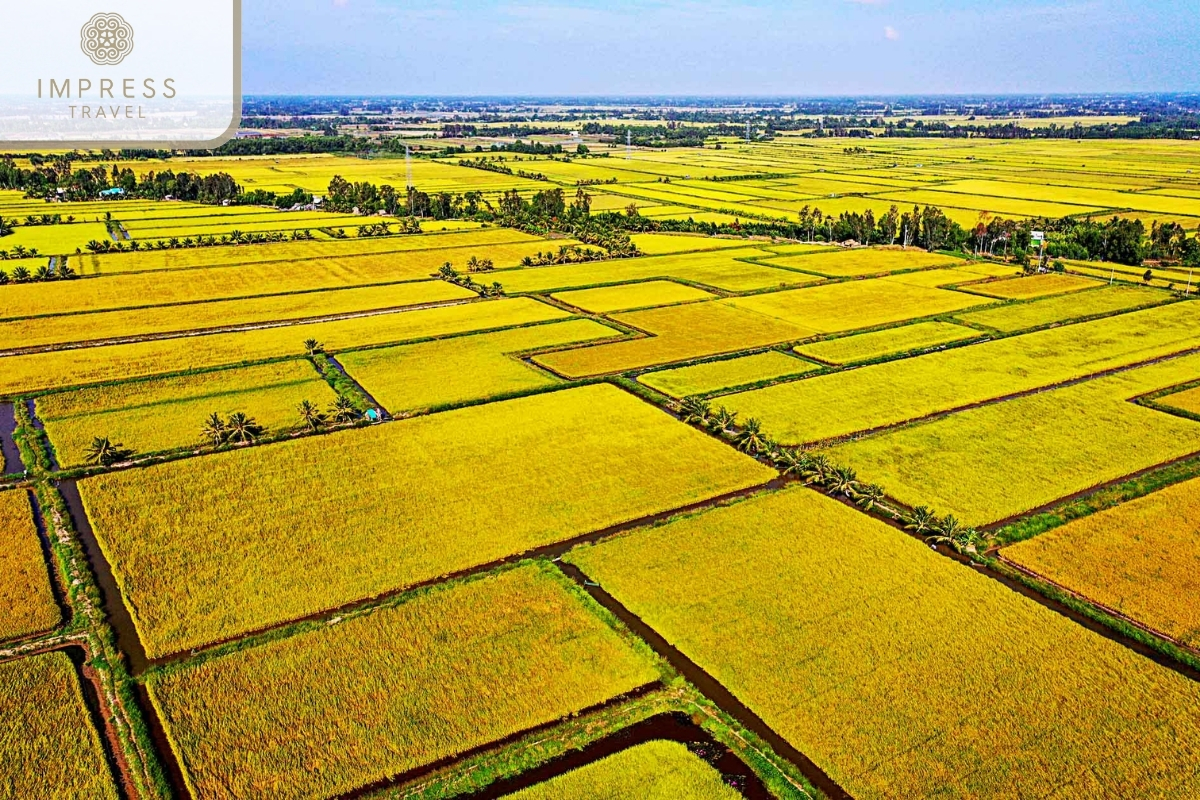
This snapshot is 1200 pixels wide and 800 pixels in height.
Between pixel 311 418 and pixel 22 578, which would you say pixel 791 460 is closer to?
pixel 311 418

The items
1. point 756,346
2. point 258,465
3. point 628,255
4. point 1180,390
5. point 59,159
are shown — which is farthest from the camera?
point 59,159

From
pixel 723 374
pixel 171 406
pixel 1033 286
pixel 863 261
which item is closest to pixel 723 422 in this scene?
pixel 723 374

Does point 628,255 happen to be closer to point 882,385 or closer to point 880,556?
point 882,385

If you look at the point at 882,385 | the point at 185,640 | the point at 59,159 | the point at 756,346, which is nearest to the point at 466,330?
the point at 756,346

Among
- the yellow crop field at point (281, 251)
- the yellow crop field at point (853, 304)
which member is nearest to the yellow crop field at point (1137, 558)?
the yellow crop field at point (853, 304)

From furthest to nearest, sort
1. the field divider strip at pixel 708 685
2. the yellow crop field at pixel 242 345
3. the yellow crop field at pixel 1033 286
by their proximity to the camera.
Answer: the yellow crop field at pixel 1033 286, the yellow crop field at pixel 242 345, the field divider strip at pixel 708 685

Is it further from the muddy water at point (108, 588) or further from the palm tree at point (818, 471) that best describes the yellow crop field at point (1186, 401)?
the muddy water at point (108, 588)
